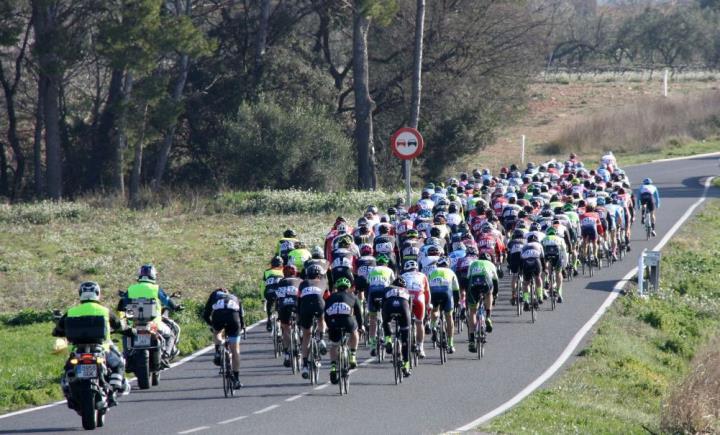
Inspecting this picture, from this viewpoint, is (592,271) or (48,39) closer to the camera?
(592,271)

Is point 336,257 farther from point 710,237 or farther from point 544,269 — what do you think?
point 710,237

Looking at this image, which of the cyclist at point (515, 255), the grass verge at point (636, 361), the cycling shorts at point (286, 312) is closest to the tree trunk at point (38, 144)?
the grass verge at point (636, 361)

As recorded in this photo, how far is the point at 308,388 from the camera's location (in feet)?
55.6

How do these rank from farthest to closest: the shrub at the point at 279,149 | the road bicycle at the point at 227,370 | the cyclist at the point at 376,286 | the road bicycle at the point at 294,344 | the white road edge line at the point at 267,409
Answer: the shrub at the point at 279,149 < the cyclist at the point at 376,286 < the road bicycle at the point at 294,344 < the road bicycle at the point at 227,370 < the white road edge line at the point at 267,409

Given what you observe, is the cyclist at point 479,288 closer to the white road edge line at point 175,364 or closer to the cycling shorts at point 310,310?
the cycling shorts at point 310,310

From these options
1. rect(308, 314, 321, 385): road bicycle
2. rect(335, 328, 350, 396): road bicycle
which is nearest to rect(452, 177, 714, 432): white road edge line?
rect(335, 328, 350, 396): road bicycle

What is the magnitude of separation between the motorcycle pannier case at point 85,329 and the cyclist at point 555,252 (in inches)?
432

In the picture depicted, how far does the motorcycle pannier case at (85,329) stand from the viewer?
1421 cm

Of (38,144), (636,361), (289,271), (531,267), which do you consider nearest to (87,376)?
(289,271)

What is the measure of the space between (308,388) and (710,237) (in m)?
19.0

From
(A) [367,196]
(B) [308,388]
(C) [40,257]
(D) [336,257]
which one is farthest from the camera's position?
(A) [367,196]

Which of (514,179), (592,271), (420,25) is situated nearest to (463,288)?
(592,271)

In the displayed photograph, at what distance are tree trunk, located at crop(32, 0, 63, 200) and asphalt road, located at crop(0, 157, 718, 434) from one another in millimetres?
22308

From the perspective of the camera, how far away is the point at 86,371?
13.9m
